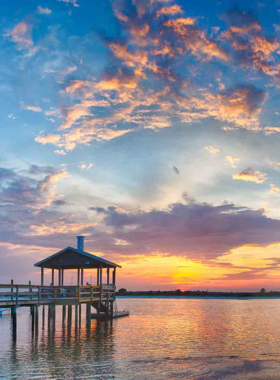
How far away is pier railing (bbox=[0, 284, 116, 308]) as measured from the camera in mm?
29875

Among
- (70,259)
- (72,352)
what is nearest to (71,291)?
(70,259)

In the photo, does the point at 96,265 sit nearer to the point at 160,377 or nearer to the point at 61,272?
the point at 61,272

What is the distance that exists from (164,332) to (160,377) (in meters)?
20.1

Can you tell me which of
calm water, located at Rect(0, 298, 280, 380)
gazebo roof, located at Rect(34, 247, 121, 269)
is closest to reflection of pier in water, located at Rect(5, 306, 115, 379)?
calm water, located at Rect(0, 298, 280, 380)

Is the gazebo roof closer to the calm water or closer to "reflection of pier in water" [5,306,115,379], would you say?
"reflection of pier in water" [5,306,115,379]

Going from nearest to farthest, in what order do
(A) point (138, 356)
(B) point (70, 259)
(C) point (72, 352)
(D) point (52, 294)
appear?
(A) point (138, 356) < (C) point (72, 352) < (D) point (52, 294) < (B) point (70, 259)

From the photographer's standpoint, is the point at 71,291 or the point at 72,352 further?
the point at 71,291

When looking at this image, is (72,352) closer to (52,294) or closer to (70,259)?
(52,294)

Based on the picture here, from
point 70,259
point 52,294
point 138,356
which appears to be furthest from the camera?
point 70,259

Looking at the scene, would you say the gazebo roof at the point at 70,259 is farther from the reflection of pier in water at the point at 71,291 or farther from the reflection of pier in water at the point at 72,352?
the reflection of pier in water at the point at 72,352

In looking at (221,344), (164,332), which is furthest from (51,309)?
(221,344)

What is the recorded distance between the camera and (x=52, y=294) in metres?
36.7

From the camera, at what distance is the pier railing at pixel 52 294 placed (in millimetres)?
29875

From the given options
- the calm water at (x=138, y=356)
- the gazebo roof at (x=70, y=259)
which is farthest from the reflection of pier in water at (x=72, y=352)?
the gazebo roof at (x=70, y=259)
